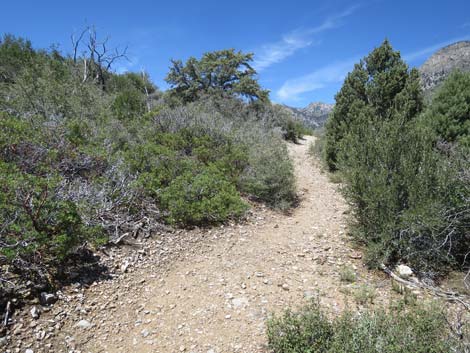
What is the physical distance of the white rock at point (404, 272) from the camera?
3.65 m

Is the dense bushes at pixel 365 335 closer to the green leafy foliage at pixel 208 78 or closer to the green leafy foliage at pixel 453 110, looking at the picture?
the green leafy foliage at pixel 453 110

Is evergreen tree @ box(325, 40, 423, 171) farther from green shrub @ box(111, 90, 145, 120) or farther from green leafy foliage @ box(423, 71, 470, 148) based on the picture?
green shrub @ box(111, 90, 145, 120)

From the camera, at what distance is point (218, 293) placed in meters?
3.39

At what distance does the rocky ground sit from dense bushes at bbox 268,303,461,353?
1.12 ft

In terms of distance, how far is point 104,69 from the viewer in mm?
18750

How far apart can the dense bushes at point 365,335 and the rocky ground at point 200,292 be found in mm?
343

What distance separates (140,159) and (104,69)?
16.5m

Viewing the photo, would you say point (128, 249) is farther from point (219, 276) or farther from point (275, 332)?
point (275, 332)

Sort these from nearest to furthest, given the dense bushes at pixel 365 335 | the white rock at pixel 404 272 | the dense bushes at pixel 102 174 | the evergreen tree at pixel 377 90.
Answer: the dense bushes at pixel 365 335 → the dense bushes at pixel 102 174 → the white rock at pixel 404 272 → the evergreen tree at pixel 377 90

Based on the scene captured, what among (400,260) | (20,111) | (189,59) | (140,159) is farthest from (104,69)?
(400,260)

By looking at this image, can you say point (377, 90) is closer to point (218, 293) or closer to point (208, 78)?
point (218, 293)

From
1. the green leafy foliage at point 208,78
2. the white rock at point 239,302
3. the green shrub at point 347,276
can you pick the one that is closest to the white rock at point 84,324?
the white rock at point 239,302

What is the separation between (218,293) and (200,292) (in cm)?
23

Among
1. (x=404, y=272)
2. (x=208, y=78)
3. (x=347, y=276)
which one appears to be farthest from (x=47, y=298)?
(x=208, y=78)
